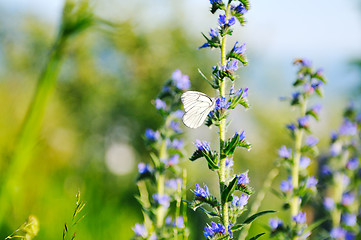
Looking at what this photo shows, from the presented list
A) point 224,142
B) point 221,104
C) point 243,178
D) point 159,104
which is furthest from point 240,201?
point 159,104

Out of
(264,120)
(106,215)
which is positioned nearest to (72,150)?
(264,120)

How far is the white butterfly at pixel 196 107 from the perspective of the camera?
4.76 feet

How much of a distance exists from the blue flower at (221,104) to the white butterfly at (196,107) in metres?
0.04

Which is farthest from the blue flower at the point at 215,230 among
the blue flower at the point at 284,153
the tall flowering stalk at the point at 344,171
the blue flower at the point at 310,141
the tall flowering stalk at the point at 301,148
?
the tall flowering stalk at the point at 344,171

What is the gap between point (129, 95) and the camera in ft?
38.1

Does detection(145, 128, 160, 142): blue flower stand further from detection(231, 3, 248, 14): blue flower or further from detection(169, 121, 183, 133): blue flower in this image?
detection(231, 3, 248, 14): blue flower

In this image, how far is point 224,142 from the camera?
4.45 ft

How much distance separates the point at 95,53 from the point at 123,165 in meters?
3.95

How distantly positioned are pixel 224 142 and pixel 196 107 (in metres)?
A: 0.24

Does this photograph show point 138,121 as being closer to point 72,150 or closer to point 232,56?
point 72,150

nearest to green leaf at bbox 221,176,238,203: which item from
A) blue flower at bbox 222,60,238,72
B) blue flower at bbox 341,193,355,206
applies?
blue flower at bbox 222,60,238,72

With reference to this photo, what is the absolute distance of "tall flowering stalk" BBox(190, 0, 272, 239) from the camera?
1310mm

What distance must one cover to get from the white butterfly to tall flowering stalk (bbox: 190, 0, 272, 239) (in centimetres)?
4

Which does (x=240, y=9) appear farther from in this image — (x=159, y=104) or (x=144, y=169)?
(x=144, y=169)
